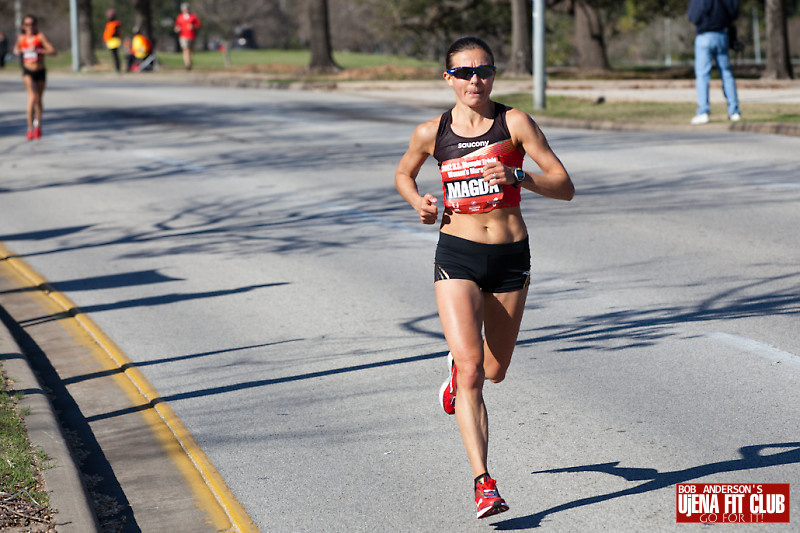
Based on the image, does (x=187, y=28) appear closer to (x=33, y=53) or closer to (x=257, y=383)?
(x=33, y=53)

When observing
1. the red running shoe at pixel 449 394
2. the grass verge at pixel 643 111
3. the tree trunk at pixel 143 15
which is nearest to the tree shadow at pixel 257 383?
the red running shoe at pixel 449 394

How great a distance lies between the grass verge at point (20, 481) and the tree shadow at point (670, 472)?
1.98m

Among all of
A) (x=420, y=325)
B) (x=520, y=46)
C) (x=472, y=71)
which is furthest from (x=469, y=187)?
(x=520, y=46)

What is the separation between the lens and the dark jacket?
1797cm

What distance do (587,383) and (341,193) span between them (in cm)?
783

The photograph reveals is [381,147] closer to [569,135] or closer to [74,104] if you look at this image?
[569,135]

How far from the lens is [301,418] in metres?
6.11

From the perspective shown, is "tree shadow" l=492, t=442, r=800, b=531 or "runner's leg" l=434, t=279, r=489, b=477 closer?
"runner's leg" l=434, t=279, r=489, b=477

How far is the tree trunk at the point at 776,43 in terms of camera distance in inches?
1070

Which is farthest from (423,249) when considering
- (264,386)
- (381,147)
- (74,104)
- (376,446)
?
(74,104)

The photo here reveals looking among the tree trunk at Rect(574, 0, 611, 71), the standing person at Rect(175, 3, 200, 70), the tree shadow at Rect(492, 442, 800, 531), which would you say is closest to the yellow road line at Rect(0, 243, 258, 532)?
the tree shadow at Rect(492, 442, 800, 531)

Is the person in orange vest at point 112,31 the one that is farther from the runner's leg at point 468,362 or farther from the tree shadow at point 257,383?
the runner's leg at point 468,362

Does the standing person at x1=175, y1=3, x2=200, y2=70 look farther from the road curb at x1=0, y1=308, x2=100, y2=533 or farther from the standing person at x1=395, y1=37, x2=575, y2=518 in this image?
the standing person at x1=395, y1=37, x2=575, y2=518

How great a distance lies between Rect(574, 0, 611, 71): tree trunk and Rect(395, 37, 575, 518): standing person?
36.7 metres
